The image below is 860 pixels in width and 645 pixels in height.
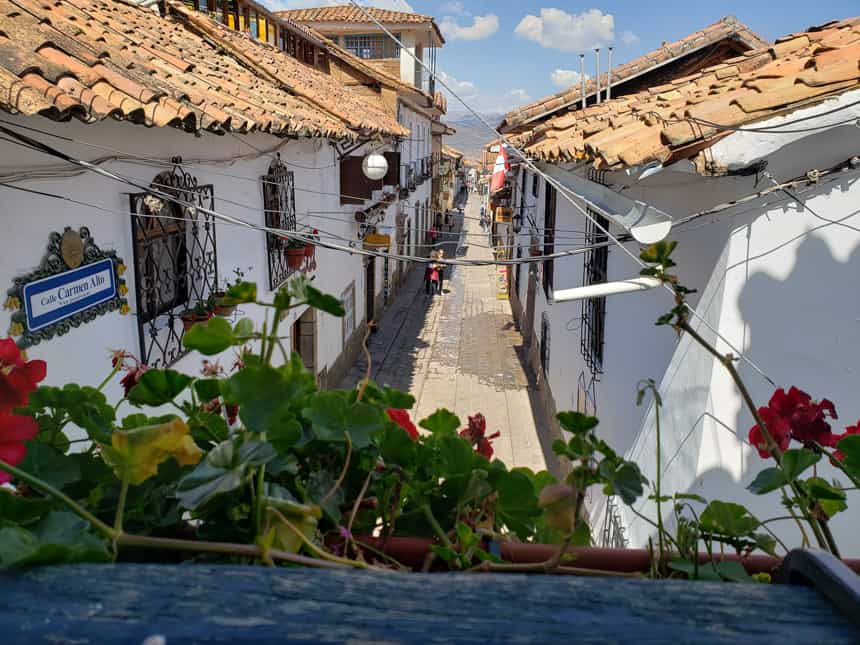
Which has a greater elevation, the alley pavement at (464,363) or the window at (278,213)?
the window at (278,213)

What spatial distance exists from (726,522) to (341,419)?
748mm

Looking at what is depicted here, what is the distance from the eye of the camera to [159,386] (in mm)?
1234

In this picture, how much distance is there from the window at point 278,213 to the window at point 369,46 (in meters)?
17.0

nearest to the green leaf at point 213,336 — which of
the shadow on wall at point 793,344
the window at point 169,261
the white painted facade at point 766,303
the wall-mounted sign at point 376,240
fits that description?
the white painted facade at point 766,303

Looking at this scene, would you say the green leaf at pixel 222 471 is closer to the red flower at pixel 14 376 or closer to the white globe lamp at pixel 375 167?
the red flower at pixel 14 376

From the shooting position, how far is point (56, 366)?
3.87m

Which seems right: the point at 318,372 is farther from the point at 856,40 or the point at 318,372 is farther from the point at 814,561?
the point at 814,561

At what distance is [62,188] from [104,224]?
468mm

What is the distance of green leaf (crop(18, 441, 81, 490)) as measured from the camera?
1.05m

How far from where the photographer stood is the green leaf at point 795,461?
3.85ft

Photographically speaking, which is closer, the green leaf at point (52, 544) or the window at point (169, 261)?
the green leaf at point (52, 544)

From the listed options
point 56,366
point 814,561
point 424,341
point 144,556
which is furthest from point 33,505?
point 424,341

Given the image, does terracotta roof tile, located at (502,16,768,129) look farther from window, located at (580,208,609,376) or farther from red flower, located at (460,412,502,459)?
red flower, located at (460,412,502,459)

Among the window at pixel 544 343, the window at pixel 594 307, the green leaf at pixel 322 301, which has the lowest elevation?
the window at pixel 544 343
